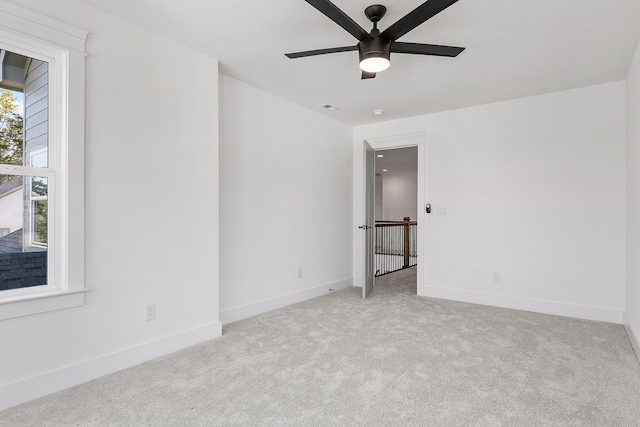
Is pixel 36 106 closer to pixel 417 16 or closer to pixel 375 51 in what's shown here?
pixel 375 51

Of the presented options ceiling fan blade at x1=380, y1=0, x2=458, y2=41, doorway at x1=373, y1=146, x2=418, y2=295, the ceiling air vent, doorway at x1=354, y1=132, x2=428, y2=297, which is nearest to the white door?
doorway at x1=354, y1=132, x2=428, y2=297

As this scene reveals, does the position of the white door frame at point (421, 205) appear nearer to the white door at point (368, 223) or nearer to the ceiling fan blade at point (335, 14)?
the white door at point (368, 223)

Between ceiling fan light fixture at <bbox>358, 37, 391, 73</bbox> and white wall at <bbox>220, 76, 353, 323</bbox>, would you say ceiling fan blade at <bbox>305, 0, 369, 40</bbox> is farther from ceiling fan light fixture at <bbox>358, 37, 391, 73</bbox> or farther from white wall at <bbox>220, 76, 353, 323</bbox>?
white wall at <bbox>220, 76, 353, 323</bbox>

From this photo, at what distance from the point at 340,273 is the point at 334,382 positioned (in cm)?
280

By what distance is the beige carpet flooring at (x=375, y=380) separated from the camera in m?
1.90

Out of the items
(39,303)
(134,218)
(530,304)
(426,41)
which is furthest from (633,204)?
(39,303)

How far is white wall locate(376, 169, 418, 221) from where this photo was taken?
11789 millimetres

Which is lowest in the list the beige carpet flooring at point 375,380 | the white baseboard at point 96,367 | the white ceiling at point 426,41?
the beige carpet flooring at point 375,380

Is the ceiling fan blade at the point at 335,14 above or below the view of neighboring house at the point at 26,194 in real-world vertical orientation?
above

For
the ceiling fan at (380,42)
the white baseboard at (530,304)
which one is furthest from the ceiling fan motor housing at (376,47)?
the white baseboard at (530,304)

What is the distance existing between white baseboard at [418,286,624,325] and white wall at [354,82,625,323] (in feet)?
0.03

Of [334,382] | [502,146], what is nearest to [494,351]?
[334,382]

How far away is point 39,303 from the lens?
2.07 metres

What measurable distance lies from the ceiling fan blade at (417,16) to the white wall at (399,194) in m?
9.90
